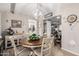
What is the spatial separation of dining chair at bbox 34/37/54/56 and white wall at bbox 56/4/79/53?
22 centimetres

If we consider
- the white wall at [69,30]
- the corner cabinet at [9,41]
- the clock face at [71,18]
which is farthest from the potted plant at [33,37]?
the clock face at [71,18]

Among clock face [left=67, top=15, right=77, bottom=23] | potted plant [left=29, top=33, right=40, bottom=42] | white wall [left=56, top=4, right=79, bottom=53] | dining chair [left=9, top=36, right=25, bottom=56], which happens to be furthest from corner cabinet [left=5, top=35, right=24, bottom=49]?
clock face [left=67, top=15, right=77, bottom=23]

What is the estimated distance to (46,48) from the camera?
2.09m

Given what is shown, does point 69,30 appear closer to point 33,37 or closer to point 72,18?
point 72,18

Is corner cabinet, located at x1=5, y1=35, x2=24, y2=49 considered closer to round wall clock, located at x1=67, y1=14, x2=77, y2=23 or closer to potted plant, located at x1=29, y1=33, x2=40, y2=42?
potted plant, located at x1=29, y1=33, x2=40, y2=42

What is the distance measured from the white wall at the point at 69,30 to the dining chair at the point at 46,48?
0.22m

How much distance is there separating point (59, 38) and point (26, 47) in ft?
1.93

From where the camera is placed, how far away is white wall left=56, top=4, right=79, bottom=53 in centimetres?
201

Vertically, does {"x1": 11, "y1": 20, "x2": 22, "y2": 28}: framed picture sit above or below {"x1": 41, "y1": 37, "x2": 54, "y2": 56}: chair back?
above

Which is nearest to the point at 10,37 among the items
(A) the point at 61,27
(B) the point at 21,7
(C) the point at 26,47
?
(C) the point at 26,47

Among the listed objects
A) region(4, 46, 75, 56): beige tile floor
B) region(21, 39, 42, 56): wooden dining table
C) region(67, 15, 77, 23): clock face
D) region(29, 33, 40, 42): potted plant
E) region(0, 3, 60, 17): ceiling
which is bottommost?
region(4, 46, 75, 56): beige tile floor

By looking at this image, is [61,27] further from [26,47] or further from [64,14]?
[26,47]

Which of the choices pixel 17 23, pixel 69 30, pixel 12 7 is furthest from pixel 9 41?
pixel 69 30

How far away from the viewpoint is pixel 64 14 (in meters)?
2.01
